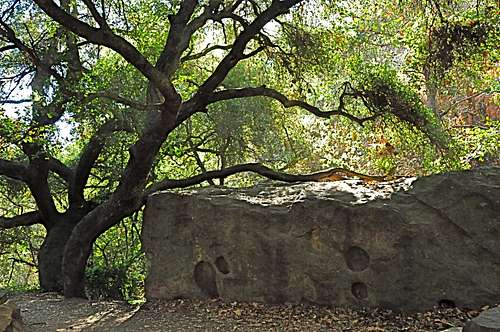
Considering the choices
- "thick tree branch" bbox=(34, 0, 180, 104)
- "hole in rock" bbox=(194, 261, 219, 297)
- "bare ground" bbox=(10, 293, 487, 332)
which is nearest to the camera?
"bare ground" bbox=(10, 293, 487, 332)

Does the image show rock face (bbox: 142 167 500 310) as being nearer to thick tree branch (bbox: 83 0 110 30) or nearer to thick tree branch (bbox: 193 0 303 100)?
thick tree branch (bbox: 193 0 303 100)

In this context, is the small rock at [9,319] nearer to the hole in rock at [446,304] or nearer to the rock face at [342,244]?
the rock face at [342,244]

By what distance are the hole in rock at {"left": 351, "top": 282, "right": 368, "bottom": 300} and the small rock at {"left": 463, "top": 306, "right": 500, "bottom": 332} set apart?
322 centimetres

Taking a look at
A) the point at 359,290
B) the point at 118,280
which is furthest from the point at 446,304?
the point at 118,280

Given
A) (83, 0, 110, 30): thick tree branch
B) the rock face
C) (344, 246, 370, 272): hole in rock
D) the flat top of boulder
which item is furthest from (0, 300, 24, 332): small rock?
(344, 246, 370, 272): hole in rock

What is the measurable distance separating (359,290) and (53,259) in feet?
20.8

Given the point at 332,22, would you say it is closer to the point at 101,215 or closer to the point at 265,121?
the point at 265,121

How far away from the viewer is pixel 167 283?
731 cm

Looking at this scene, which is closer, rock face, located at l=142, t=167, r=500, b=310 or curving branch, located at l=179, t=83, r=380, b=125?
rock face, located at l=142, t=167, r=500, b=310

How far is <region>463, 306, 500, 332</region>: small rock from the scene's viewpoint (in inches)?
107

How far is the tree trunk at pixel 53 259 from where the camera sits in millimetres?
10242

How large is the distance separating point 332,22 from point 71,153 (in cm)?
648

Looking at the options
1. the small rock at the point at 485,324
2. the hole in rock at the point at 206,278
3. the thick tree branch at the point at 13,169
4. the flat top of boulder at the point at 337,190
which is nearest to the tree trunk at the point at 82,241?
the flat top of boulder at the point at 337,190

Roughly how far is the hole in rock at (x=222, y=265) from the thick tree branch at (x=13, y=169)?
485 centimetres
